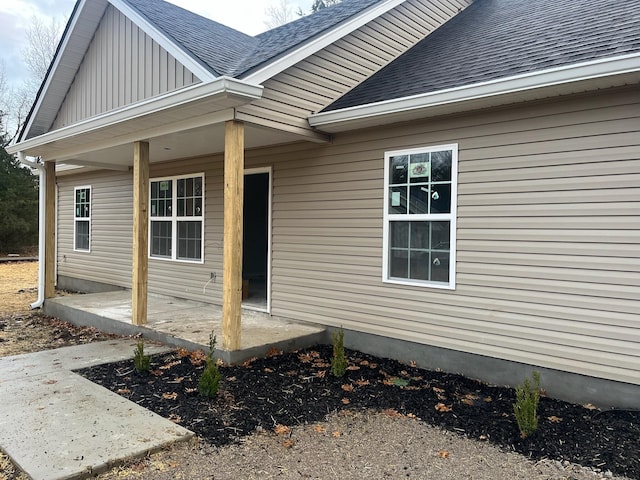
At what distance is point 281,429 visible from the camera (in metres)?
3.53

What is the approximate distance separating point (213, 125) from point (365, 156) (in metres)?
1.82

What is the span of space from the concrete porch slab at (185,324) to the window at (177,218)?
90 centimetres

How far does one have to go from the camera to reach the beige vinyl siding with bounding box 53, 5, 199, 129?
5.66m

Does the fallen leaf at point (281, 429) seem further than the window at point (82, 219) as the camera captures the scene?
No

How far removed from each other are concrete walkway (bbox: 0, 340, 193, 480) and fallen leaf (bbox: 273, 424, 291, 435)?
0.64 meters

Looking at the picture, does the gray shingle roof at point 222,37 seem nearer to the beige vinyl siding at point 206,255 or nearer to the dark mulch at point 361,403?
the beige vinyl siding at point 206,255

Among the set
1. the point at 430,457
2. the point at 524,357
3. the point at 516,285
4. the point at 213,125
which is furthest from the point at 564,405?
the point at 213,125

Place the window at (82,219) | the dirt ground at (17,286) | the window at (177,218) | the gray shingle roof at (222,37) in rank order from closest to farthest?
the gray shingle roof at (222,37)
the window at (177,218)
the dirt ground at (17,286)
the window at (82,219)

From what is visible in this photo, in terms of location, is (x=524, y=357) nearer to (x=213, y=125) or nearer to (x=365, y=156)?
(x=365, y=156)

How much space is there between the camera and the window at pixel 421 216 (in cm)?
492

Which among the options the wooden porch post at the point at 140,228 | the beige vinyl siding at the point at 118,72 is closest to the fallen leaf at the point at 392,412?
the wooden porch post at the point at 140,228

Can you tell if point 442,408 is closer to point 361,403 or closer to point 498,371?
point 361,403

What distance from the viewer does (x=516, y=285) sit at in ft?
14.6

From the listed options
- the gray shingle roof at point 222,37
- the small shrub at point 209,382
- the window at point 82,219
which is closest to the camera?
the small shrub at point 209,382
